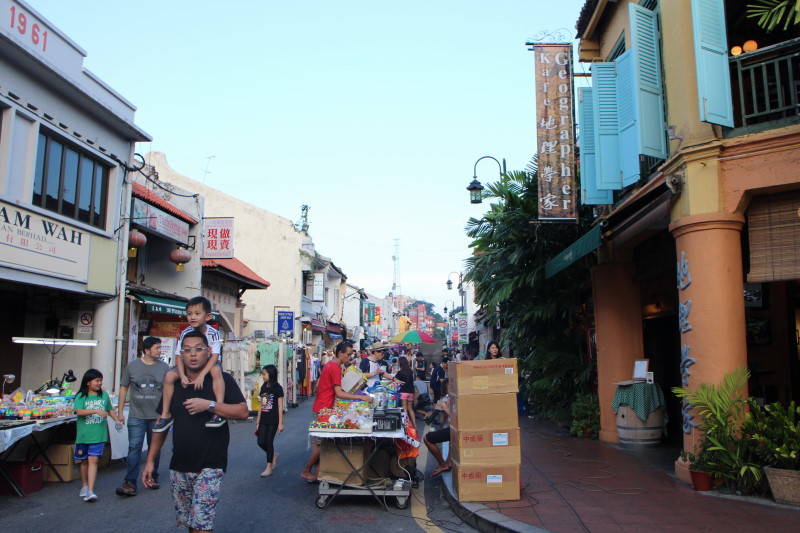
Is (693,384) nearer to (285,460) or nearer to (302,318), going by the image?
(285,460)

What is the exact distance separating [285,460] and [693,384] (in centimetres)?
648

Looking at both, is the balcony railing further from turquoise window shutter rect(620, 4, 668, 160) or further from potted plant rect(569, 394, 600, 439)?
potted plant rect(569, 394, 600, 439)

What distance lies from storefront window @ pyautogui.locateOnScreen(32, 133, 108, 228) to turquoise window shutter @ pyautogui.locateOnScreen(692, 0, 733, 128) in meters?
10.9

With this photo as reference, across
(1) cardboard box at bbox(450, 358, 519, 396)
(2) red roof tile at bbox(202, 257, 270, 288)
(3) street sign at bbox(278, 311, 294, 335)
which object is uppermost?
(2) red roof tile at bbox(202, 257, 270, 288)

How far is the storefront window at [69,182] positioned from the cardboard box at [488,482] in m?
9.21

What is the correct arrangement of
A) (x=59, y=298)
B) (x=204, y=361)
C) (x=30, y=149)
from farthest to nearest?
(x=59, y=298) → (x=30, y=149) → (x=204, y=361)

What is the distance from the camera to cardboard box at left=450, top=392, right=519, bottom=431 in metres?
7.04

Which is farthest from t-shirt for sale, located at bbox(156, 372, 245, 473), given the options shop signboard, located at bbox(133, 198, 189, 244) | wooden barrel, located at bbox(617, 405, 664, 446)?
shop signboard, located at bbox(133, 198, 189, 244)

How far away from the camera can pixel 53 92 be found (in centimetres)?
1155

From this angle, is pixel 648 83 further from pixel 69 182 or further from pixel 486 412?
pixel 69 182

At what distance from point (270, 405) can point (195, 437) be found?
4708mm

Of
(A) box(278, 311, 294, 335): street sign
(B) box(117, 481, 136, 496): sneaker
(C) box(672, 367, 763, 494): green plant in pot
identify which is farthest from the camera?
(A) box(278, 311, 294, 335): street sign

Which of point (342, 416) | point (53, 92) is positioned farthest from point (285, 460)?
point (53, 92)

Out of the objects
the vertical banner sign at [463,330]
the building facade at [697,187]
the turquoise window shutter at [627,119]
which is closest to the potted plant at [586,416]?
the building facade at [697,187]
